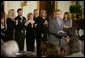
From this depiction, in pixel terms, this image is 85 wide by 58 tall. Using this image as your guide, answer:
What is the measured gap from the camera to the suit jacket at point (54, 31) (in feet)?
9.75

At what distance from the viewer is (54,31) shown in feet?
9.79

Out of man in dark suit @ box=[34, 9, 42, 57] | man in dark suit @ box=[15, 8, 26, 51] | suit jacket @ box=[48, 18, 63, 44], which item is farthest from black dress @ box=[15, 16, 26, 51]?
suit jacket @ box=[48, 18, 63, 44]

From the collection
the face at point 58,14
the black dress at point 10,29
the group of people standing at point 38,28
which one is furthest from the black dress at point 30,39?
the face at point 58,14

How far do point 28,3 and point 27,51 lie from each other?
1.32 ft

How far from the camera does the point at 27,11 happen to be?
297 centimetres

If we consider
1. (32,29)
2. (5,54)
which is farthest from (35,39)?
(5,54)

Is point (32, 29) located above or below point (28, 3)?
below

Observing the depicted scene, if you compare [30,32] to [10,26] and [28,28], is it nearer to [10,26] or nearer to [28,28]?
[28,28]

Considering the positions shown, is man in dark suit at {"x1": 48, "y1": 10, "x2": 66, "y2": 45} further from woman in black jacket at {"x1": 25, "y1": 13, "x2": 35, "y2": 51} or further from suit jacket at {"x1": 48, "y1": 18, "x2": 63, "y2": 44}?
woman in black jacket at {"x1": 25, "y1": 13, "x2": 35, "y2": 51}

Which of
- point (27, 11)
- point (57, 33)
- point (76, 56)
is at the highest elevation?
point (27, 11)

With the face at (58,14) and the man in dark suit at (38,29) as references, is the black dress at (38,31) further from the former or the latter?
the face at (58,14)

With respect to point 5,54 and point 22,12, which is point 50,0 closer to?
point 22,12

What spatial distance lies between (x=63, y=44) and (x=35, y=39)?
0.24 metres

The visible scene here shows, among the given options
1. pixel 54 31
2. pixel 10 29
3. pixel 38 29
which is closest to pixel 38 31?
pixel 38 29
